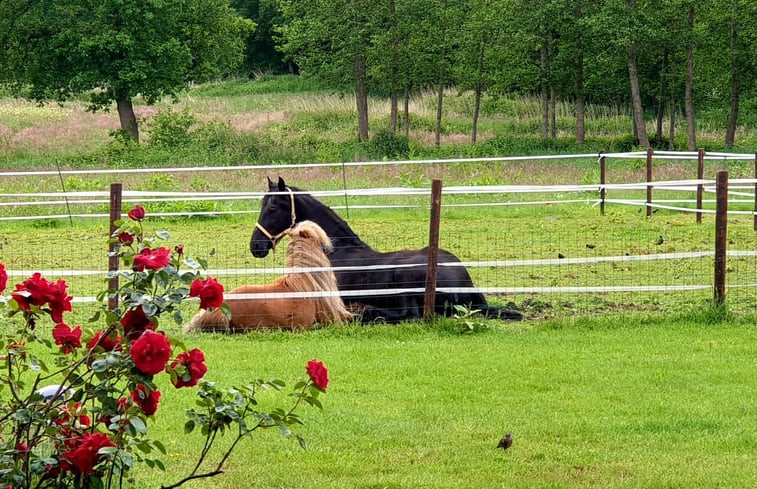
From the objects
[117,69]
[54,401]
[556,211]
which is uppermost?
[117,69]

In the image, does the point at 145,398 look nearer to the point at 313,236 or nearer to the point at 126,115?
the point at 313,236

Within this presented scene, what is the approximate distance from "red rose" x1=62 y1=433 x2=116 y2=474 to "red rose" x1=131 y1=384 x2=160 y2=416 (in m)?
0.17

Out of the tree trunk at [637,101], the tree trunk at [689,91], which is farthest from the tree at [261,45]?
the tree trunk at [689,91]

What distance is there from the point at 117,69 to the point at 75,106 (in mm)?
14492

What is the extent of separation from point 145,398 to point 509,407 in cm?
337

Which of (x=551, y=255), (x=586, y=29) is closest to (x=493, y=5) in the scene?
(x=586, y=29)

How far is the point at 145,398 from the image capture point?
349cm

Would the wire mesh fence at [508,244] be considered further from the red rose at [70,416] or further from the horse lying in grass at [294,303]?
the red rose at [70,416]

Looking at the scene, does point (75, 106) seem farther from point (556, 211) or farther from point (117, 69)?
point (556, 211)

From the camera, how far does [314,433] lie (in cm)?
584

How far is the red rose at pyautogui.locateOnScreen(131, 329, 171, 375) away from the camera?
328 centimetres

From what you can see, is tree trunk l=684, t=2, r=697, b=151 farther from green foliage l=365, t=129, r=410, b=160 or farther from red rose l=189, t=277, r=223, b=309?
red rose l=189, t=277, r=223, b=309

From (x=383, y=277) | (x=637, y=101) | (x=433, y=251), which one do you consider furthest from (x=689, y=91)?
(x=433, y=251)

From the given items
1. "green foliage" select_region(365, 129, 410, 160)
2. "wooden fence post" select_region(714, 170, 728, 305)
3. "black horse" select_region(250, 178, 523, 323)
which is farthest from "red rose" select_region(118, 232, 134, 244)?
"green foliage" select_region(365, 129, 410, 160)
